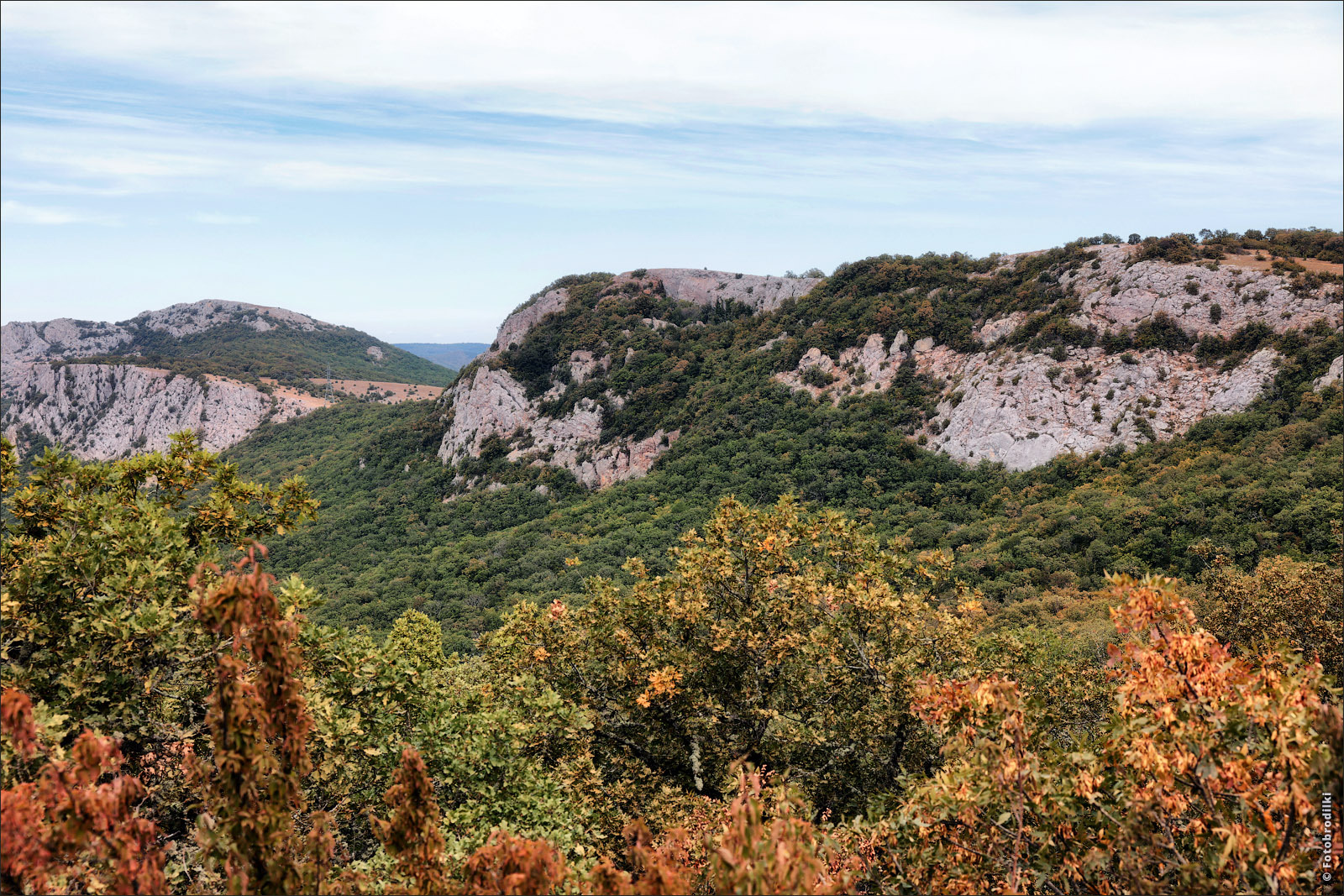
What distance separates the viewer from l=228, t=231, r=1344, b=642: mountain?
3884 cm

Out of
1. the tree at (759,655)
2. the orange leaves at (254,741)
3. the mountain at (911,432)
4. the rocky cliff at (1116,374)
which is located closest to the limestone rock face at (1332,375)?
the mountain at (911,432)

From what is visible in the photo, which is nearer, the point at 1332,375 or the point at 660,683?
the point at 660,683

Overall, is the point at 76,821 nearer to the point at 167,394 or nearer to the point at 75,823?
the point at 75,823

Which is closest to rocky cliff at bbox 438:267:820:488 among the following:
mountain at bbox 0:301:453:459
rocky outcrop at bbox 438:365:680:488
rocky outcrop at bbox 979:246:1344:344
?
rocky outcrop at bbox 438:365:680:488

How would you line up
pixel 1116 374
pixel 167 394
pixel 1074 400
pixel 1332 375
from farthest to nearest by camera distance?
pixel 167 394 → pixel 1074 400 → pixel 1116 374 → pixel 1332 375

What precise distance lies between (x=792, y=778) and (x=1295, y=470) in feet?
120

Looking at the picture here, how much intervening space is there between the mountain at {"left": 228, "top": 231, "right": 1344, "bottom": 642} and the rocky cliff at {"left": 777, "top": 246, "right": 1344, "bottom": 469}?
164 millimetres

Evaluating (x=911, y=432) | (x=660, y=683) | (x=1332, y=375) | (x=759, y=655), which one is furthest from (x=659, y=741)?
(x=1332, y=375)

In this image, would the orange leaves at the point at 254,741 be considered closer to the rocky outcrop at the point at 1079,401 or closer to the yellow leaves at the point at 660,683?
the yellow leaves at the point at 660,683

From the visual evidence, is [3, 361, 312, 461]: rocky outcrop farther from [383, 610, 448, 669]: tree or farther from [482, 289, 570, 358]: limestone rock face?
[383, 610, 448, 669]: tree

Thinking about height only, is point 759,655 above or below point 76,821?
below

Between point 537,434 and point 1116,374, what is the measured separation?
171 feet

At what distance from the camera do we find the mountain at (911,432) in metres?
38.8

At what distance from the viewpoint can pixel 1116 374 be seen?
50656 mm
